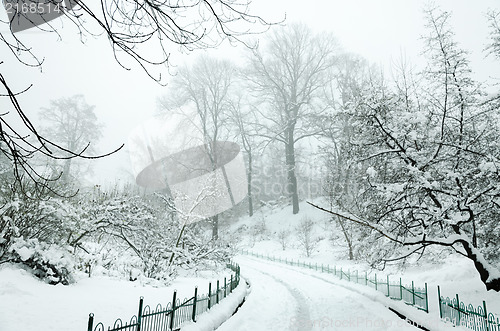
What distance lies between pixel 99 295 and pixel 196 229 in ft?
32.1

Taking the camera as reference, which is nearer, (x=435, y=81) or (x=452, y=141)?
(x=452, y=141)

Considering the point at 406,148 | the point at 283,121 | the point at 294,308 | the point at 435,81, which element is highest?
the point at 283,121

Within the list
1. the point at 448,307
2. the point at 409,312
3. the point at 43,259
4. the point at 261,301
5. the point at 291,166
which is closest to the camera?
the point at 448,307

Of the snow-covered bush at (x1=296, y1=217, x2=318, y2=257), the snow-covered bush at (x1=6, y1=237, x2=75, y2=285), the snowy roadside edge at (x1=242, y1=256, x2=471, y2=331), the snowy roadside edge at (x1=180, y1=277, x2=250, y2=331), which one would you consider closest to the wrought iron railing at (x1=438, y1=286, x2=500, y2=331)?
the snowy roadside edge at (x1=242, y1=256, x2=471, y2=331)

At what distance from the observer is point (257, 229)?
104ft

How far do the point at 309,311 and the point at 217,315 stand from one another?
10.1 feet

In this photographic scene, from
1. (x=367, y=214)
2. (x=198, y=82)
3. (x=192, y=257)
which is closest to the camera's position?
(x=367, y=214)

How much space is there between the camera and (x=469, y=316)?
22.0 ft

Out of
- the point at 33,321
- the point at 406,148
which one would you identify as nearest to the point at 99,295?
the point at 33,321

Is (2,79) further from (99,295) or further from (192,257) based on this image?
(192,257)

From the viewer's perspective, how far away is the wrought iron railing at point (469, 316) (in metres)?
6.06

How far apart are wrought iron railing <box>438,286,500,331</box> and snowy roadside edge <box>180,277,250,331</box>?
18.9 feet

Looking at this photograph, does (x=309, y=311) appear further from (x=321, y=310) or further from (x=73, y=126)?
(x=73, y=126)
